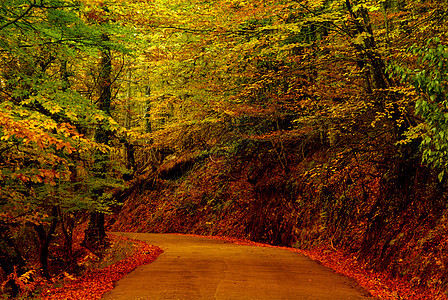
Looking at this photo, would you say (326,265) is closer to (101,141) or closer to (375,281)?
(375,281)

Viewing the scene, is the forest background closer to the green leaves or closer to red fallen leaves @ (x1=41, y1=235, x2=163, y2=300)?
the green leaves

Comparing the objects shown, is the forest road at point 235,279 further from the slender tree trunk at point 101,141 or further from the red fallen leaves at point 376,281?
the slender tree trunk at point 101,141

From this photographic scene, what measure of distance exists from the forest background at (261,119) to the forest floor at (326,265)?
33 centimetres

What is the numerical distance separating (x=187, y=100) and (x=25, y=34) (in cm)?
1078

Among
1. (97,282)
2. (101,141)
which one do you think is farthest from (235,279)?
(101,141)

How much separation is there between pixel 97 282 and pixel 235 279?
3.43 meters

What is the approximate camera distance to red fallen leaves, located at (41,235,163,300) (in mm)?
8484

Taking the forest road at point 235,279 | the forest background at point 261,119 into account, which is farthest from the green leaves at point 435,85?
the forest road at point 235,279

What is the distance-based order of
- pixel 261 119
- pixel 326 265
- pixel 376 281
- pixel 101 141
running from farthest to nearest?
1. pixel 261 119
2. pixel 101 141
3. pixel 326 265
4. pixel 376 281

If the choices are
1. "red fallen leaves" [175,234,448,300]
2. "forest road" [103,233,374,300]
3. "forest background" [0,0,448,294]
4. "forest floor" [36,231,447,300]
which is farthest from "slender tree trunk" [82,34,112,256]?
"red fallen leaves" [175,234,448,300]

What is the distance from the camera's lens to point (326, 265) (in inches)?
471

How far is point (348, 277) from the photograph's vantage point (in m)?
10.2

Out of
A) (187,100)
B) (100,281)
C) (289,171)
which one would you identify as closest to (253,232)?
(289,171)

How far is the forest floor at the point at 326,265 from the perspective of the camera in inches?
327
